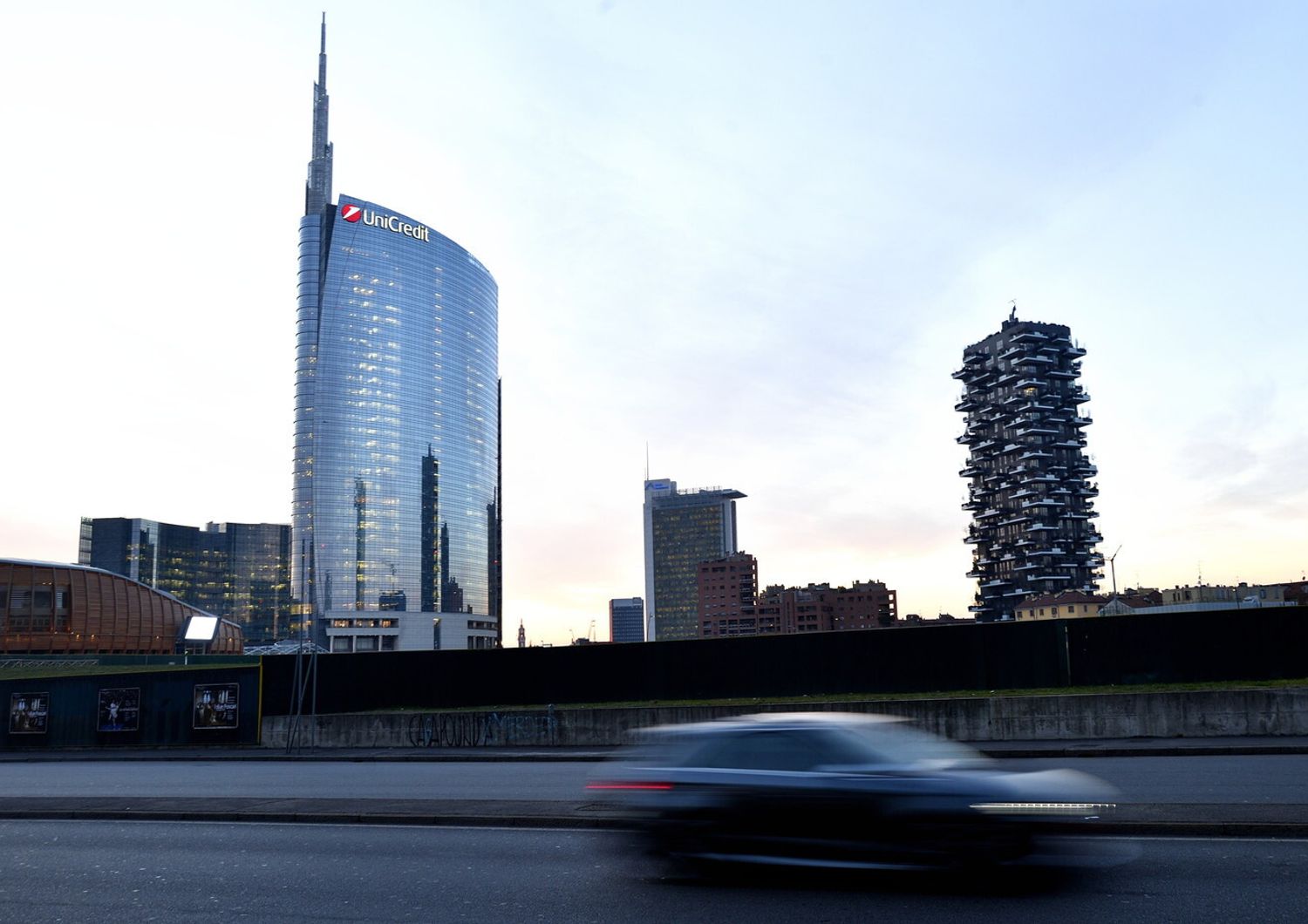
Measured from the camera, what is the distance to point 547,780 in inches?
769

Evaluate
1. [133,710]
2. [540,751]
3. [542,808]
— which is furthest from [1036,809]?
[133,710]

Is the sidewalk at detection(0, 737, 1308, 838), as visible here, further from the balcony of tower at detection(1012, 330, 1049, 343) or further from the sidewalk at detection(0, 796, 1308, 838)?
the balcony of tower at detection(1012, 330, 1049, 343)

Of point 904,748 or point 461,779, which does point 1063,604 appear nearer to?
point 461,779

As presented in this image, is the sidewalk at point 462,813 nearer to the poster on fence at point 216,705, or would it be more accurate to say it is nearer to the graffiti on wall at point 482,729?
the graffiti on wall at point 482,729

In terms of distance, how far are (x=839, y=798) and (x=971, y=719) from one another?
1821 centimetres

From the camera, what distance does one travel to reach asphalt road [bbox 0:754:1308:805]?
48.5 ft

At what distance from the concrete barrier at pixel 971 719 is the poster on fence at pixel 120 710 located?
728 cm

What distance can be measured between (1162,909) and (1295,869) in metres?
2.03

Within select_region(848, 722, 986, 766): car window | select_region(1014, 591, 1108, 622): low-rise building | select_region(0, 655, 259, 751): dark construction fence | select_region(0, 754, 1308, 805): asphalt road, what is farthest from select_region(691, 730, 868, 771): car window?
select_region(1014, 591, 1108, 622): low-rise building

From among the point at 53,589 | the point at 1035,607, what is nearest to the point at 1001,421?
the point at 1035,607

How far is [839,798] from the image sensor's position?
9219mm

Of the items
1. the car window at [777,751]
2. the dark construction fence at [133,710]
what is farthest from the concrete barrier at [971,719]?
the car window at [777,751]

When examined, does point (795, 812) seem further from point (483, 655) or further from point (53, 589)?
point (53, 589)

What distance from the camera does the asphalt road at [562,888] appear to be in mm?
8266
